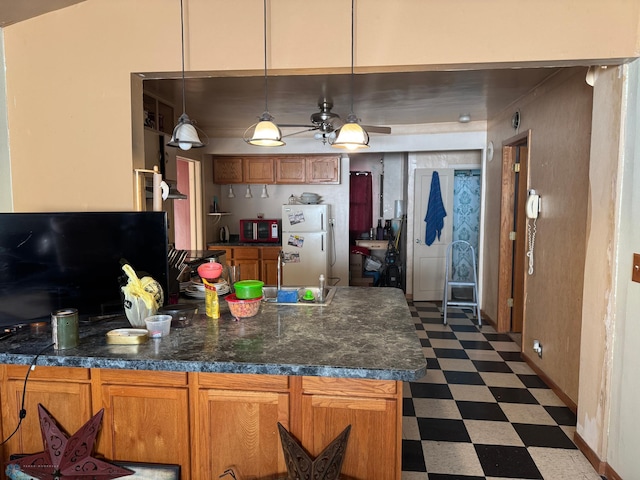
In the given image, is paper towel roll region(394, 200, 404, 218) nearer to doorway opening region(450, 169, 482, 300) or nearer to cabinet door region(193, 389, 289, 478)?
doorway opening region(450, 169, 482, 300)

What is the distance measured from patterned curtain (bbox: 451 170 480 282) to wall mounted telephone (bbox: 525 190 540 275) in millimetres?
2139

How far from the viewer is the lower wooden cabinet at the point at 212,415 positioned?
59.7 inches

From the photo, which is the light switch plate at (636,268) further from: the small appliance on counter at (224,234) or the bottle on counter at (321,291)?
the small appliance on counter at (224,234)

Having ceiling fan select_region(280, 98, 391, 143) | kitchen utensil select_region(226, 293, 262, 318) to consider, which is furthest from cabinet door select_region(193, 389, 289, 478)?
ceiling fan select_region(280, 98, 391, 143)

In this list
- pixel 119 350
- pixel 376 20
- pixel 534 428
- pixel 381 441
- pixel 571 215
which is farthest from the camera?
pixel 571 215

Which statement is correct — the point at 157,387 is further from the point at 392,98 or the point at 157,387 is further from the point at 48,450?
the point at 392,98

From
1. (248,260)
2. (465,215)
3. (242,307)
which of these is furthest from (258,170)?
(242,307)

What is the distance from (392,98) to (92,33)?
2.47m

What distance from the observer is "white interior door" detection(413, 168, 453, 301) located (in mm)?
5512

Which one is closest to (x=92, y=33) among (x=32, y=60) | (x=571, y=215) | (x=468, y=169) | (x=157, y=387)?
(x=32, y=60)

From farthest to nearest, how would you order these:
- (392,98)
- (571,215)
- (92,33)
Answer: (392,98)
(571,215)
(92,33)

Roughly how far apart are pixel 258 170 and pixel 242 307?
157 inches

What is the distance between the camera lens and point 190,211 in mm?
5234

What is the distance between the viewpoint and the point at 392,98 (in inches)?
148
